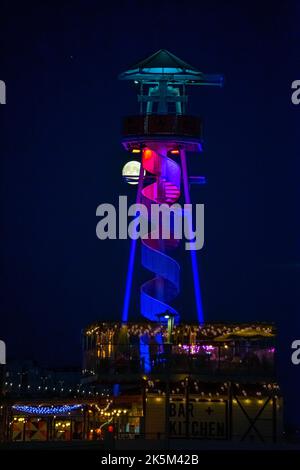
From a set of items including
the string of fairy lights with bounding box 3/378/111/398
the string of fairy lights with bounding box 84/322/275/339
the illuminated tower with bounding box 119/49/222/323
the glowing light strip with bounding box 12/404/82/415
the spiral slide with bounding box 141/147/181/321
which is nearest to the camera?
the glowing light strip with bounding box 12/404/82/415

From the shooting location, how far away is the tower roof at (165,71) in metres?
31.1

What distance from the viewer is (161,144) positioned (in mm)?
31031

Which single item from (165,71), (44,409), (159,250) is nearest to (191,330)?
(159,250)

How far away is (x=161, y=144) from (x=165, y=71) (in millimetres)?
1703

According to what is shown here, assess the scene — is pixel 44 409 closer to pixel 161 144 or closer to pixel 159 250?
pixel 159 250

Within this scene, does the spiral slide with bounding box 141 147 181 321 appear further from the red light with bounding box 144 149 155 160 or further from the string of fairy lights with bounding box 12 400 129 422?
the string of fairy lights with bounding box 12 400 129 422

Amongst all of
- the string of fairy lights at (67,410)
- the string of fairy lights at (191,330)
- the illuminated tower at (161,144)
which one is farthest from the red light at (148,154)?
the string of fairy lights at (67,410)

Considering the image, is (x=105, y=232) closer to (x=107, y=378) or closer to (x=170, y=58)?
(x=170, y=58)

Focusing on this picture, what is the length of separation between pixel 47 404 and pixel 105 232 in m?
7.90

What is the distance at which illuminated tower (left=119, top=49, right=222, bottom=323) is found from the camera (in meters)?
30.9

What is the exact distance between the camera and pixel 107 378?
27.9 meters

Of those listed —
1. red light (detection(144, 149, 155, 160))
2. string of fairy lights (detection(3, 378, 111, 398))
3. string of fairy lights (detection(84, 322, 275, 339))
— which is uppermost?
red light (detection(144, 149, 155, 160))

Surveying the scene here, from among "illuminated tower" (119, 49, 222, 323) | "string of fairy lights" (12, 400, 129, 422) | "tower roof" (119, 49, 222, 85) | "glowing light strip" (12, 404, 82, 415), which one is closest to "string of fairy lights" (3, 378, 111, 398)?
"string of fairy lights" (12, 400, 129, 422)
